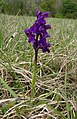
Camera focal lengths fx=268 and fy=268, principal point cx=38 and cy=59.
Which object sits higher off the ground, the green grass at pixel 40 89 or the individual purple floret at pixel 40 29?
the individual purple floret at pixel 40 29

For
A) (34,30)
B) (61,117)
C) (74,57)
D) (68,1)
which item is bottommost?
(61,117)

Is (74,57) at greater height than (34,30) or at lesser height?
lesser

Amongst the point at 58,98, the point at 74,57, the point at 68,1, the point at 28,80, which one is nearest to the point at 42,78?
the point at 28,80

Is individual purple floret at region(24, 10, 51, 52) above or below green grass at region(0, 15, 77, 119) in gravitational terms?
above

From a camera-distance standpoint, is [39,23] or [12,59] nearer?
[39,23]

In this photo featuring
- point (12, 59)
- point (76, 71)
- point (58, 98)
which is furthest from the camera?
point (12, 59)

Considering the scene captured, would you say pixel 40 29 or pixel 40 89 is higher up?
pixel 40 29

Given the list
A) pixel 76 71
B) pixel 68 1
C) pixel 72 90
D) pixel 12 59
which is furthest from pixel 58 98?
pixel 68 1

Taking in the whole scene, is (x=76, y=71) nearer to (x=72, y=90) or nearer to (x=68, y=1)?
(x=72, y=90)

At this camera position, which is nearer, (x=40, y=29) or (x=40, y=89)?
(x=40, y=29)

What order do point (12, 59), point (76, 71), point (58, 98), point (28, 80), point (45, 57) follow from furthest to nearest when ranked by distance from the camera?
point (45, 57) < point (12, 59) < point (76, 71) < point (28, 80) < point (58, 98)
